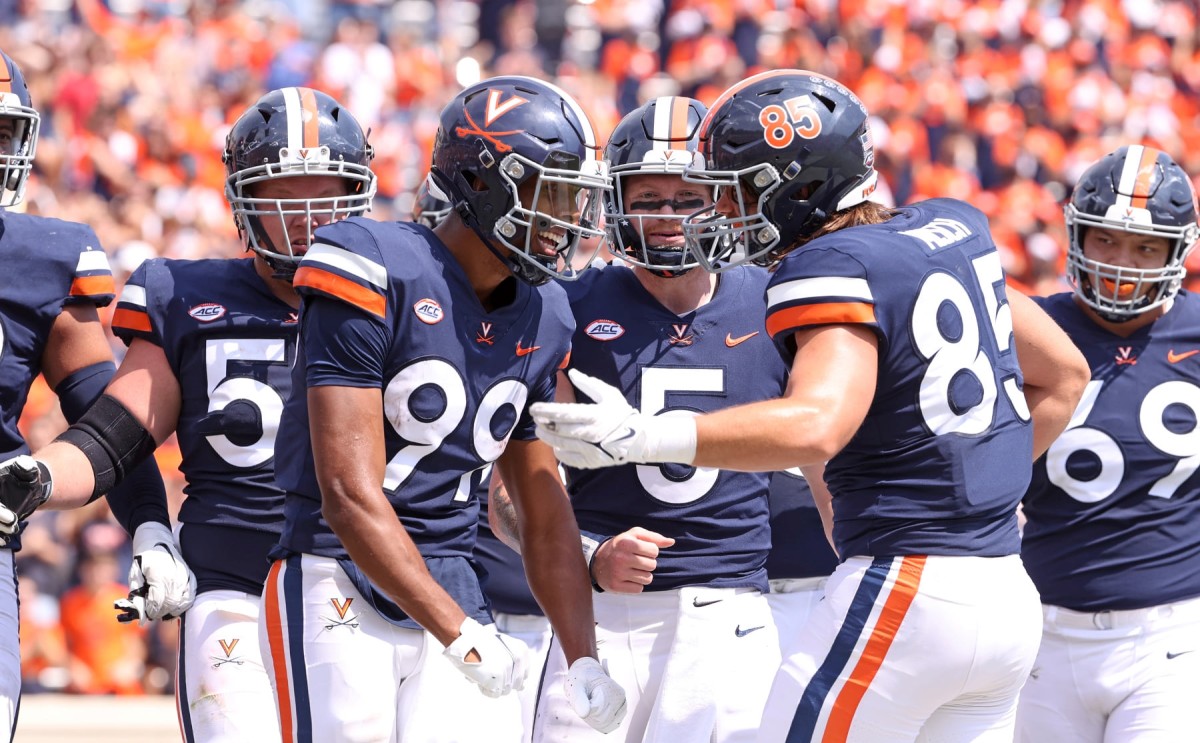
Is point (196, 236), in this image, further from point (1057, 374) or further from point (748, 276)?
point (1057, 374)

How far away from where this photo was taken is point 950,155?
1159 centimetres

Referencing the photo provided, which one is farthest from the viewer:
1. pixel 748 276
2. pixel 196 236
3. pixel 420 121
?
pixel 420 121

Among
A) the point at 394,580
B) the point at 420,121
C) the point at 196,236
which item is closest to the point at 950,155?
the point at 420,121

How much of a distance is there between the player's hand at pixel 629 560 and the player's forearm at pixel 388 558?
25.1 inches

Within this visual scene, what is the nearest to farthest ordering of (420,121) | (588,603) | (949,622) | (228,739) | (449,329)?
1. (949,622)
2. (449,329)
3. (588,603)
4. (228,739)
5. (420,121)

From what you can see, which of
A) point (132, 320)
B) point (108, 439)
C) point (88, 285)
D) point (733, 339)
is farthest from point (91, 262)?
point (733, 339)

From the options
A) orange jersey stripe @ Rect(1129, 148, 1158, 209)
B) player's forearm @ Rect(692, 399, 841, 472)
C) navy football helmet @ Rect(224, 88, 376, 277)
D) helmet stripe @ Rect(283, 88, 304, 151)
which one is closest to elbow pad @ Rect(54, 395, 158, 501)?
navy football helmet @ Rect(224, 88, 376, 277)

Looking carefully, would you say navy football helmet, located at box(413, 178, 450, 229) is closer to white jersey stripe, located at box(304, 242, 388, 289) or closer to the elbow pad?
the elbow pad

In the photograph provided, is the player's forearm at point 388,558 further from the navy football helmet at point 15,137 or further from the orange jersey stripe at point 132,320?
the navy football helmet at point 15,137

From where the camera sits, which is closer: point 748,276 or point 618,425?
point 618,425

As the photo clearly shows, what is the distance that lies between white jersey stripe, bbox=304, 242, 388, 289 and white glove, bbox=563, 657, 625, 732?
0.89 m

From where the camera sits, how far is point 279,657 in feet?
9.79

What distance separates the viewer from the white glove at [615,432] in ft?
8.35

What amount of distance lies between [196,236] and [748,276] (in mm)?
6217
